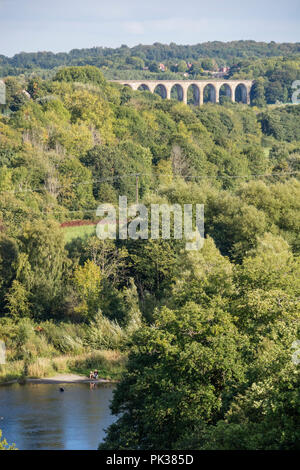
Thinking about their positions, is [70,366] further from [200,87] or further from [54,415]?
[200,87]

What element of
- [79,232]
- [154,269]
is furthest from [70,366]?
[79,232]

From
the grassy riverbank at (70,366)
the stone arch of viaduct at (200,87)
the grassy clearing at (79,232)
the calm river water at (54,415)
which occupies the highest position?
the stone arch of viaduct at (200,87)

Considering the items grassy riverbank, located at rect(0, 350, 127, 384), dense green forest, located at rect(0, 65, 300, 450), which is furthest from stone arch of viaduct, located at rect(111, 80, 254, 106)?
grassy riverbank, located at rect(0, 350, 127, 384)

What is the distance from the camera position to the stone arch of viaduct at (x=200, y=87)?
116 metres

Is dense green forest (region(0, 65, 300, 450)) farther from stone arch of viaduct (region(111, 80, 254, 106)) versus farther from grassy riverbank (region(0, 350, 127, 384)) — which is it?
stone arch of viaduct (region(111, 80, 254, 106))

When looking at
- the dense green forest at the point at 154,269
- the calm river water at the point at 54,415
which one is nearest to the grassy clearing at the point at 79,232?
the dense green forest at the point at 154,269

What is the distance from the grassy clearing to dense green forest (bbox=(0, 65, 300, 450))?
187mm

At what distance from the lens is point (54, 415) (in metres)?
21.9

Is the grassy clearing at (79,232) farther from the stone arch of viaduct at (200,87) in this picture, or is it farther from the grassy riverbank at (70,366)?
the stone arch of viaduct at (200,87)

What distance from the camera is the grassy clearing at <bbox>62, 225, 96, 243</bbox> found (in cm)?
3709

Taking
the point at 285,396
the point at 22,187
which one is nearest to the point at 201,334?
the point at 285,396

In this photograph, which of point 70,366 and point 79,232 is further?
point 79,232

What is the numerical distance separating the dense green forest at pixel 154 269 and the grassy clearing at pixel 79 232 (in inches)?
7.3

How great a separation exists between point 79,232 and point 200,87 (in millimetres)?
85066
